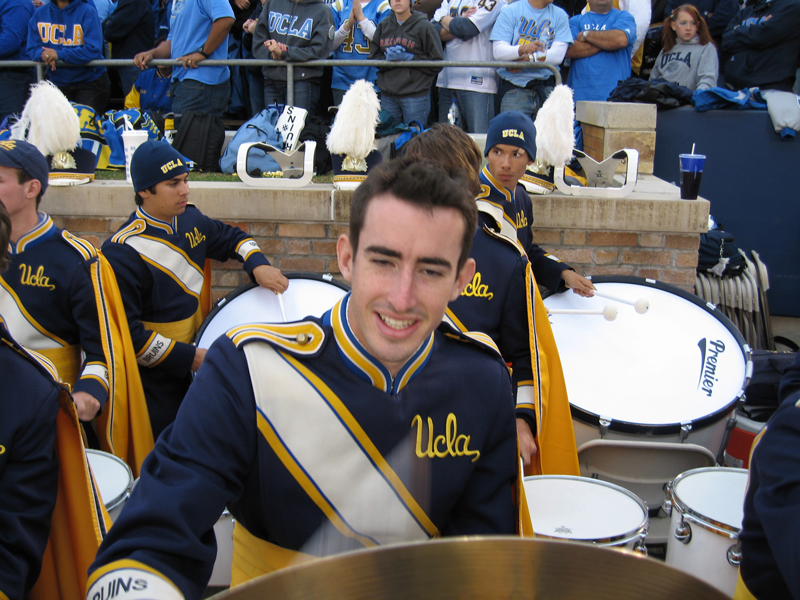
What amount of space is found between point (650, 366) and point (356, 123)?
6.74ft

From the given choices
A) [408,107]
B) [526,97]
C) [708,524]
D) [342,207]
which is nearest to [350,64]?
[408,107]

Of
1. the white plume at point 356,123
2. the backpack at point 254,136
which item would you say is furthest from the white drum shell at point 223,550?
the backpack at point 254,136

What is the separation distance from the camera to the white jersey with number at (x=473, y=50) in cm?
587

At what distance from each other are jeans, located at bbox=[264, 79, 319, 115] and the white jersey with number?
3.51ft

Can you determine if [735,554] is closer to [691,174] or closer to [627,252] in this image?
[627,252]

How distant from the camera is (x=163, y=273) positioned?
3301mm

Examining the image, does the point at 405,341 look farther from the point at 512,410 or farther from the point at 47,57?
the point at 47,57

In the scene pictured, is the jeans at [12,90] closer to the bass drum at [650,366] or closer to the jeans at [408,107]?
the jeans at [408,107]

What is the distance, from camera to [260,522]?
54.0 inches

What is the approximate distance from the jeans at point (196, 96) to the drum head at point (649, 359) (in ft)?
11.9

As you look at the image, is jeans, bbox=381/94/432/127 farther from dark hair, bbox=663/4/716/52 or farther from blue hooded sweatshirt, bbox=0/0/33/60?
blue hooded sweatshirt, bbox=0/0/33/60

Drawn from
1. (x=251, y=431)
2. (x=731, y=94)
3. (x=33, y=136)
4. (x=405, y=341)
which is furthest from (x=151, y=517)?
(x=731, y=94)

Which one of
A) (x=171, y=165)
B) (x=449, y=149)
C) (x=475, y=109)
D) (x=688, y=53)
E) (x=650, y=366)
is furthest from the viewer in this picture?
(x=688, y=53)

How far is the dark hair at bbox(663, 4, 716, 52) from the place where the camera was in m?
6.27
